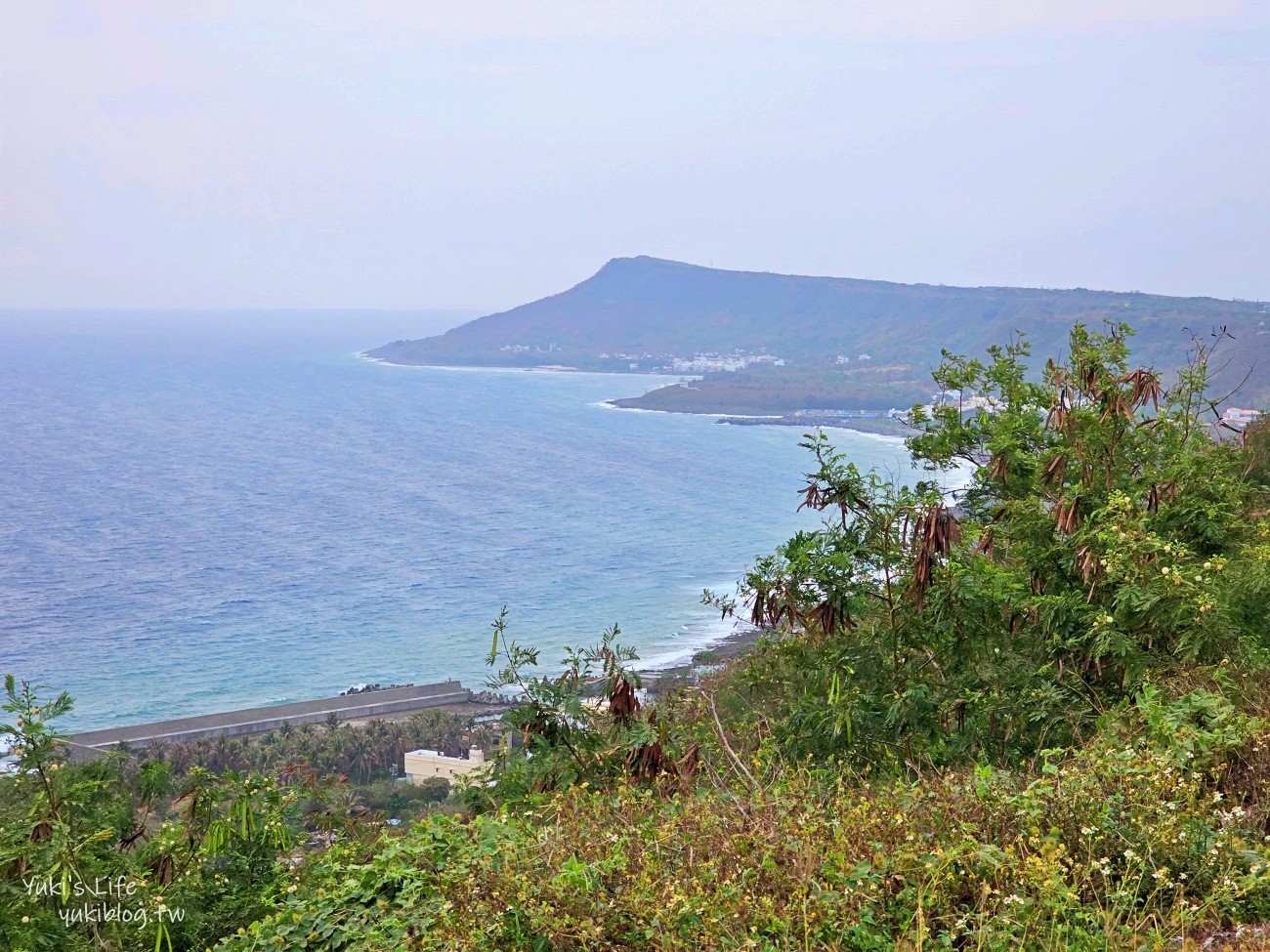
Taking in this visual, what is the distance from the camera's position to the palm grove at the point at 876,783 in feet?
8.18

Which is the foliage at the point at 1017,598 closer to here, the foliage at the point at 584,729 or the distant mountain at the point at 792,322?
the foliage at the point at 584,729

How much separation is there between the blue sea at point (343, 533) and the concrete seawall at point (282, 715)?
64.9 inches

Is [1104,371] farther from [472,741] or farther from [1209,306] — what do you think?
[1209,306]

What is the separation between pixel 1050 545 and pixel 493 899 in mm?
3326

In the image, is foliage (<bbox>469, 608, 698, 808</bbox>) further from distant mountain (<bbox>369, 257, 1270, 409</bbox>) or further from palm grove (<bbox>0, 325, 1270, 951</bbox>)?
distant mountain (<bbox>369, 257, 1270, 409</bbox>)

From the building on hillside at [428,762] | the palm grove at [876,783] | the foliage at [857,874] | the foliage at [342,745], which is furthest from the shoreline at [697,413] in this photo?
the foliage at [857,874]

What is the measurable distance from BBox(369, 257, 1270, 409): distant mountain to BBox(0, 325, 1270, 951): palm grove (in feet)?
206

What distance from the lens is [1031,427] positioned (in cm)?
637

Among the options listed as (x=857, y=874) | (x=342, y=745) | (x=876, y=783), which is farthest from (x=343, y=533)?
(x=857, y=874)

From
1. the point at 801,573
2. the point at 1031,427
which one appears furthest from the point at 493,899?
the point at 1031,427

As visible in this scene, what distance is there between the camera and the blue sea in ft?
101

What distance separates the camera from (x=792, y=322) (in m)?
146

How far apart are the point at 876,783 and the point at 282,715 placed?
78.0ft

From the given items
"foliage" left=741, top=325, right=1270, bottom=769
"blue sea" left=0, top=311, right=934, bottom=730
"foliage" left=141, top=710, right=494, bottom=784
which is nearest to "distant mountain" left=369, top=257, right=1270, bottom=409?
"blue sea" left=0, top=311, right=934, bottom=730
